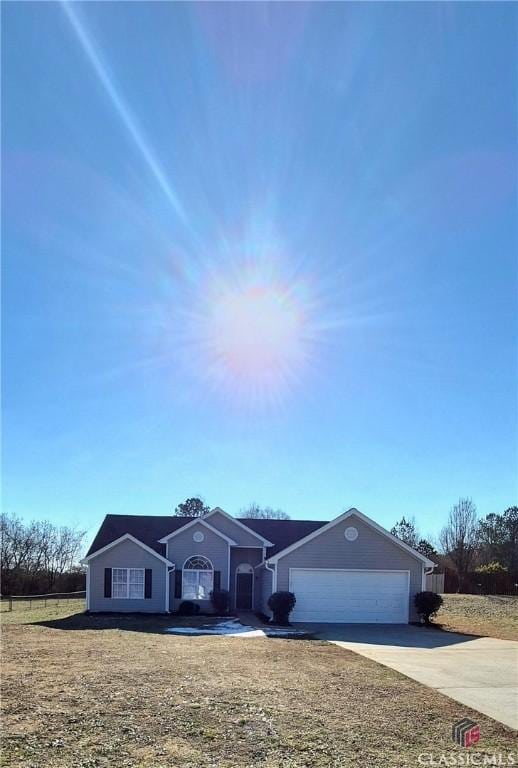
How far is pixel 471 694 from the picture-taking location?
9.12 metres

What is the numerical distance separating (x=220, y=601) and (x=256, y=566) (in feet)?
9.33

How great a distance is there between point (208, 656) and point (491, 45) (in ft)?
40.0

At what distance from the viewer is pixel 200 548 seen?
26.6m

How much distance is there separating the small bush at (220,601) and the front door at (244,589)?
7.08ft

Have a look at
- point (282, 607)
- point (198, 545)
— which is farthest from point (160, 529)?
point (282, 607)

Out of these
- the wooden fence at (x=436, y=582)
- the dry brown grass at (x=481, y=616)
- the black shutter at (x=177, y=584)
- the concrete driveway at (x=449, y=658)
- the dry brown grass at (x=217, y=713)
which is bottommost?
the wooden fence at (x=436, y=582)

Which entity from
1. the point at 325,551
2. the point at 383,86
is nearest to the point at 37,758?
the point at 383,86

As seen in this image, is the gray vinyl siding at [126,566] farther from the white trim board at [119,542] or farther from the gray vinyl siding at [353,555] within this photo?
the gray vinyl siding at [353,555]

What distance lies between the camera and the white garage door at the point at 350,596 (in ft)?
74.5

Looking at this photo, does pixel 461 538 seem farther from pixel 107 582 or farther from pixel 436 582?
pixel 107 582

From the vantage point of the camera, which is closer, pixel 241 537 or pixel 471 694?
pixel 471 694

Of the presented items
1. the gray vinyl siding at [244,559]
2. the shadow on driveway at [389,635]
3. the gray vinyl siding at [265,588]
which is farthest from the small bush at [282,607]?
the gray vinyl siding at [244,559]

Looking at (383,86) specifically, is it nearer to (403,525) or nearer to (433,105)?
(433,105)

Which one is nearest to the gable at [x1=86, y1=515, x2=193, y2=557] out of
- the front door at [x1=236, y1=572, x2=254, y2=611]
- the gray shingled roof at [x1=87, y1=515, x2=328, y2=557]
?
the gray shingled roof at [x1=87, y1=515, x2=328, y2=557]
